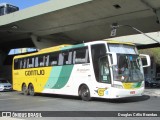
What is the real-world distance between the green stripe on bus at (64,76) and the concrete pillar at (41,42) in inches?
826

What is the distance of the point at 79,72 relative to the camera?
19.0 metres

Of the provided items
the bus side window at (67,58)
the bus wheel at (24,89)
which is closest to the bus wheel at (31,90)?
the bus wheel at (24,89)

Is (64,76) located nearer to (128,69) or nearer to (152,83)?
(128,69)

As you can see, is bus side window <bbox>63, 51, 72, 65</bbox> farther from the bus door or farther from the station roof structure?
the station roof structure

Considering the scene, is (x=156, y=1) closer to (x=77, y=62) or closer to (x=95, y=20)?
(x=95, y=20)

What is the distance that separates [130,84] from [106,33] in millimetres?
23627

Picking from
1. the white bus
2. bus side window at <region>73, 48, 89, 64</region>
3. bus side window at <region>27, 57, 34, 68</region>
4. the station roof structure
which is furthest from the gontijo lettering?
the station roof structure

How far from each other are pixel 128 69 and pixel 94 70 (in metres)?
1.77

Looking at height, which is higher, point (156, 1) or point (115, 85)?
point (156, 1)

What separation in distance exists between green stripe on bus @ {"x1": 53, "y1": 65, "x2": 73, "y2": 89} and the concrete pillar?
21.0 meters

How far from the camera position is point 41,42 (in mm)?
42031

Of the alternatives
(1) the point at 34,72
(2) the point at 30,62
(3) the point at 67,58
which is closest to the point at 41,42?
(2) the point at 30,62

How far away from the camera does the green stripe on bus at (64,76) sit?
65.5 ft

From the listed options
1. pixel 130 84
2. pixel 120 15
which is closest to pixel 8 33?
pixel 120 15
